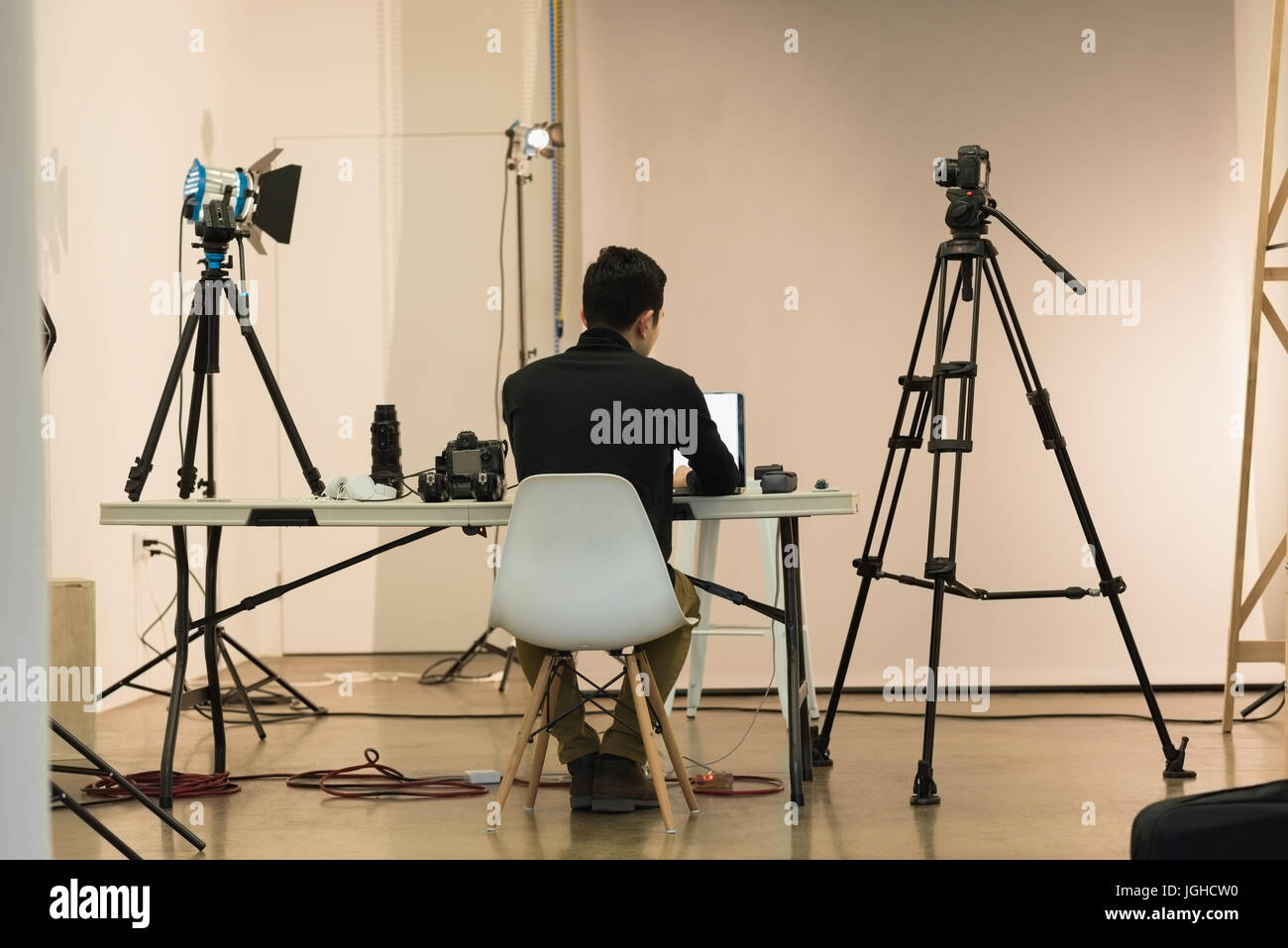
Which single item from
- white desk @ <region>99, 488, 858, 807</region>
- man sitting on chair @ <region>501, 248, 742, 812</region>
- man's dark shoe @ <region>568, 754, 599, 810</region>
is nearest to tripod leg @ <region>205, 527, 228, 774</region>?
white desk @ <region>99, 488, 858, 807</region>

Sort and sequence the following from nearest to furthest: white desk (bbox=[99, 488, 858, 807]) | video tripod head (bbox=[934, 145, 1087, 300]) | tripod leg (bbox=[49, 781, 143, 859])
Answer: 1. tripod leg (bbox=[49, 781, 143, 859])
2. white desk (bbox=[99, 488, 858, 807])
3. video tripod head (bbox=[934, 145, 1087, 300])

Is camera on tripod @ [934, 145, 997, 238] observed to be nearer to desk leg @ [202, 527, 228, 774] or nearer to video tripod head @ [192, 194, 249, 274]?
video tripod head @ [192, 194, 249, 274]

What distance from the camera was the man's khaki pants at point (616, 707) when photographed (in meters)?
3.21

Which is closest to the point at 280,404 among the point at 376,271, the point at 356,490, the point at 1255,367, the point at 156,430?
the point at 156,430

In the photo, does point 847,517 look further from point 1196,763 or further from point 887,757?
point 1196,763

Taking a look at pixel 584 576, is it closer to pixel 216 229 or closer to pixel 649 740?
pixel 649 740

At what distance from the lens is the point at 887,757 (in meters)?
3.71

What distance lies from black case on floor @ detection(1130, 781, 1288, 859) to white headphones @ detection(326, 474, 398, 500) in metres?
1.98

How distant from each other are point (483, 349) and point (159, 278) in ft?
4.92

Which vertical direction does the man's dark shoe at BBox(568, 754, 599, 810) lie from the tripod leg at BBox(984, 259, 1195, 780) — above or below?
below

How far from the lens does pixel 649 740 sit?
2.92 meters

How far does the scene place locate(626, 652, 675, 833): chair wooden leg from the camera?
9.42 feet

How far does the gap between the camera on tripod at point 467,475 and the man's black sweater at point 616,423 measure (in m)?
0.09
